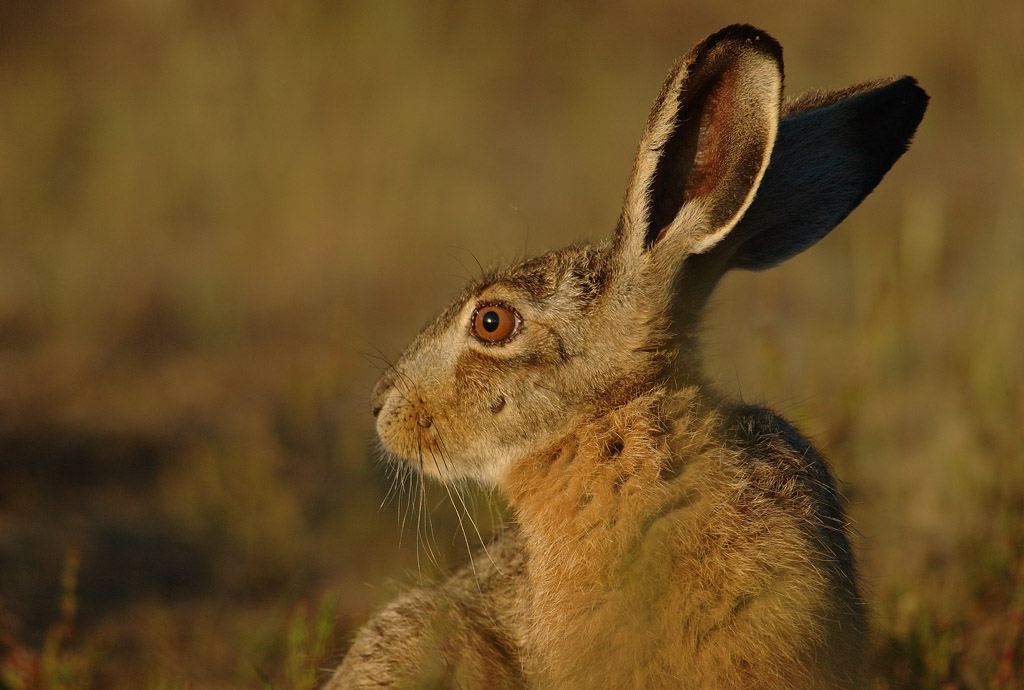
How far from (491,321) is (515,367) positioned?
0.60 ft

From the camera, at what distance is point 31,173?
9148 mm

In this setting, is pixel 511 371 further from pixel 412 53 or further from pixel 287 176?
pixel 412 53

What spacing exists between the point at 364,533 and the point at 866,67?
270 inches

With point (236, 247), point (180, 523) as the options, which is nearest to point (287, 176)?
point (236, 247)

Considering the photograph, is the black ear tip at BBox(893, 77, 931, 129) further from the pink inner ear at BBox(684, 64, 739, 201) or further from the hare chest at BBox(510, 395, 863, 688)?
the hare chest at BBox(510, 395, 863, 688)

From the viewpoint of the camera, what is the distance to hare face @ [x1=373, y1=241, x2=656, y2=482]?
3.56 m

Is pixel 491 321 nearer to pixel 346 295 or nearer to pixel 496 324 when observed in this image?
pixel 496 324

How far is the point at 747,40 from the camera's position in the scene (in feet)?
10.4

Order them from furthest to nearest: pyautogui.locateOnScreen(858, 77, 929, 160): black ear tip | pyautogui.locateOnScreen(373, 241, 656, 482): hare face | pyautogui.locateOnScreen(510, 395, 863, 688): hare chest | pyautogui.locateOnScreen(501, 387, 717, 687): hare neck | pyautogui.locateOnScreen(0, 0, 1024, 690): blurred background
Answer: pyautogui.locateOnScreen(0, 0, 1024, 690): blurred background → pyautogui.locateOnScreen(858, 77, 929, 160): black ear tip → pyautogui.locateOnScreen(373, 241, 656, 482): hare face → pyautogui.locateOnScreen(501, 387, 717, 687): hare neck → pyautogui.locateOnScreen(510, 395, 863, 688): hare chest

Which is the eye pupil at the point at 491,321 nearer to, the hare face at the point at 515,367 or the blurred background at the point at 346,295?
the hare face at the point at 515,367

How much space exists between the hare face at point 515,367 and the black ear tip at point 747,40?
794 mm

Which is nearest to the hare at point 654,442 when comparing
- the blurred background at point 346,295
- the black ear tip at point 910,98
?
the black ear tip at point 910,98

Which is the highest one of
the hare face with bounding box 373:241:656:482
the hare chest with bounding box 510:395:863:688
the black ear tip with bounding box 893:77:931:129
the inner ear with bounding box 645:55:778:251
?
the black ear tip with bounding box 893:77:931:129

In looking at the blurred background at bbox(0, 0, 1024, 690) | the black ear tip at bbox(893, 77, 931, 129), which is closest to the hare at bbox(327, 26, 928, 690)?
the black ear tip at bbox(893, 77, 931, 129)
